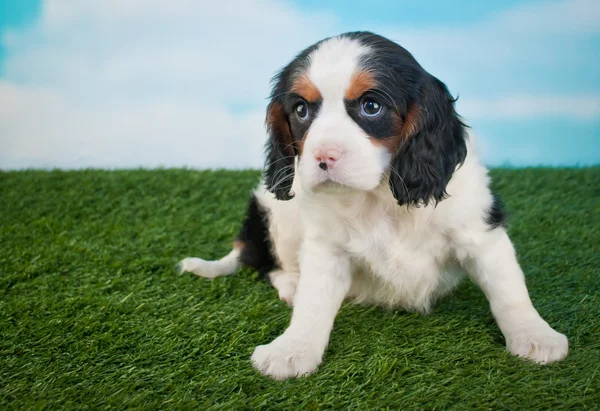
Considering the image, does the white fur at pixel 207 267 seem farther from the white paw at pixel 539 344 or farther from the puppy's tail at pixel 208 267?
the white paw at pixel 539 344

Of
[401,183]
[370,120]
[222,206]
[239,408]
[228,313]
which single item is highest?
[370,120]

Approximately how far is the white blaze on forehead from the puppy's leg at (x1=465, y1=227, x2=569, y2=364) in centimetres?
73

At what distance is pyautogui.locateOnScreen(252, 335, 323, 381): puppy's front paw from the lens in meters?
2.01

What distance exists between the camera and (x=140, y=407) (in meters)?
1.74

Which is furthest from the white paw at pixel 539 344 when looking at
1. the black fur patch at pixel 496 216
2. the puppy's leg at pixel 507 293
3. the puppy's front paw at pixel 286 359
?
the puppy's front paw at pixel 286 359

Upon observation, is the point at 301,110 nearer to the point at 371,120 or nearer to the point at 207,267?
the point at 371,120

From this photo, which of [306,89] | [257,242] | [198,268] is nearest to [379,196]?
Result: [306,89]

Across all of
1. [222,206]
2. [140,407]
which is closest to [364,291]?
[140,407]

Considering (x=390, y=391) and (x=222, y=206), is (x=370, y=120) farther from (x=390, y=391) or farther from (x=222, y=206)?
(x=222, y=206)

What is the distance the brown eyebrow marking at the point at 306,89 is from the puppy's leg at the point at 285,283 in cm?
98

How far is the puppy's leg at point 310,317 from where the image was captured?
2.04 meters

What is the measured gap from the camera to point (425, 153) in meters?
2.07

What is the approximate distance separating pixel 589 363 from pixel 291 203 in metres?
1.40

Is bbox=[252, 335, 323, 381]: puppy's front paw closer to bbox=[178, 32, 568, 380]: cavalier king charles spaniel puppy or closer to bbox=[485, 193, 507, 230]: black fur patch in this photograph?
bbox=[178, 32, 568, 380]: cavalier king charles spaniel puppy
